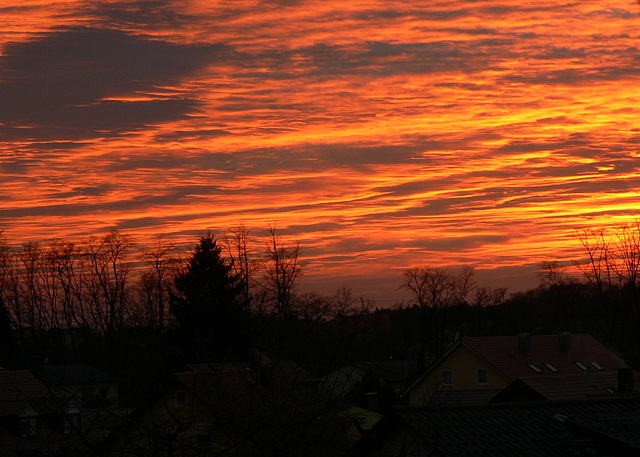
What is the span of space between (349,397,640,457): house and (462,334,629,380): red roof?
3089cm

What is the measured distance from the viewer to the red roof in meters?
48.1

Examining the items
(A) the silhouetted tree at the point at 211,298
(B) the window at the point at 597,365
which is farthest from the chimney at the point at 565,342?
(A) the silhouetted tree at the point at 211,298

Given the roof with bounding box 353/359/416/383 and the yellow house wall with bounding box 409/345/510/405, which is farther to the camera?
the roof with bounding box 353/359/416/383

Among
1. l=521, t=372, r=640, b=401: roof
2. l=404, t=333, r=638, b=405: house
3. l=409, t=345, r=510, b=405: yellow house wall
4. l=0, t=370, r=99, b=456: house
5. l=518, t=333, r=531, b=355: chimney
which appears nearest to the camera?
l=0, t=370, r=99, b=456: house

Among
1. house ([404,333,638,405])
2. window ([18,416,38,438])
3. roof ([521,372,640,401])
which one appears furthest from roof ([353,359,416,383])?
window ([18,416,38,438])

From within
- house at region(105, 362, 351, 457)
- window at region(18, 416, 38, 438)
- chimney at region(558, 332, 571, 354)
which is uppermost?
house at region(105, 362, 351, 457)

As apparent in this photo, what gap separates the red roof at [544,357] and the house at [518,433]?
30.9 meters

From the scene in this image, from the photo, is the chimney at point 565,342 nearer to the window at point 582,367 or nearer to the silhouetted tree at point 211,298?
the window at point 582,367

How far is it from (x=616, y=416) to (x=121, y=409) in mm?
12239

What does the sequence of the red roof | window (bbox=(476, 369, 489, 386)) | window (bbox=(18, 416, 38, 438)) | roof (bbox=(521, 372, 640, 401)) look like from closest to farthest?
window (bbox=(18, 416, 38, 438)), roof (bbox=(521, 372, 640, 401)), the red roof, window (bbox=(476, 369, 489, 386))

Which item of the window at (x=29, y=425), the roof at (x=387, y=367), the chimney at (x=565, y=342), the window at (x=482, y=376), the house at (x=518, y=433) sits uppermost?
the window at (x=29, y=425)

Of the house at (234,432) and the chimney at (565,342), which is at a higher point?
the house at (234,432)

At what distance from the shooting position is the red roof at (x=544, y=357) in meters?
48.1

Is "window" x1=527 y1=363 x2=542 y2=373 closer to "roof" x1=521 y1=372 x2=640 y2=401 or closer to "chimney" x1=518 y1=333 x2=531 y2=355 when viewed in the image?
"chimney" x1=518 y1=333 x2=531 y2=355
